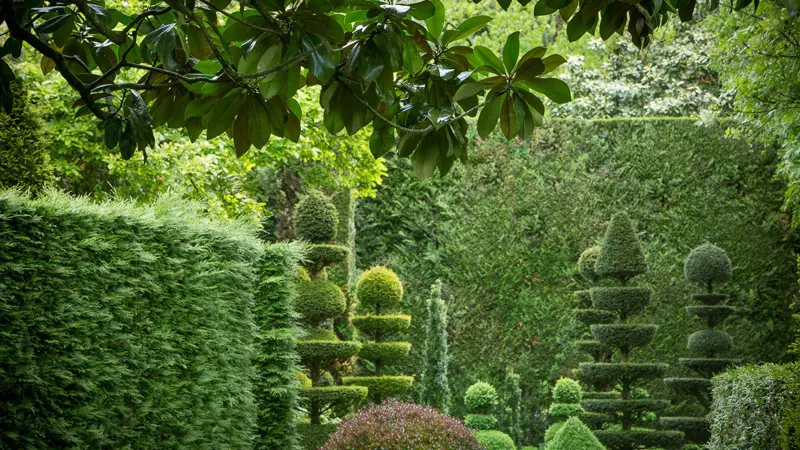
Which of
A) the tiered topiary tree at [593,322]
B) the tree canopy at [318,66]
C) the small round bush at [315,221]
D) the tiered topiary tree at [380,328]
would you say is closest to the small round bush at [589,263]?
the tiered topiary tree at [593,322]

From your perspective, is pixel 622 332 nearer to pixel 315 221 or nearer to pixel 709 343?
pixel 709 343

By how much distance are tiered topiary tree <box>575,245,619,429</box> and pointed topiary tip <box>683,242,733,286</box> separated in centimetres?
115

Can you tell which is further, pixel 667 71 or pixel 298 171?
pixel 667 71

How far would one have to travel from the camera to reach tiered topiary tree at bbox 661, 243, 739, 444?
1107cm

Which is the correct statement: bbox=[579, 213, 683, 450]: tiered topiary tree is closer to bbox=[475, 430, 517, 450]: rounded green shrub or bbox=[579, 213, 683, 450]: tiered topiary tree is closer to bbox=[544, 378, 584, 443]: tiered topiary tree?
bbox=[544, 378, 584, 443]: tiered topiary tree

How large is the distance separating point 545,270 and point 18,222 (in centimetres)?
973

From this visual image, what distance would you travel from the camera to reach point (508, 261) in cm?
1356

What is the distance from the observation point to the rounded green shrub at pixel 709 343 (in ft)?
36.7

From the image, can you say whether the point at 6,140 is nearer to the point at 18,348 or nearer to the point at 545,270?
the point at 18,348

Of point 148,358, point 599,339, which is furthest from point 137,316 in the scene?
point 599,339

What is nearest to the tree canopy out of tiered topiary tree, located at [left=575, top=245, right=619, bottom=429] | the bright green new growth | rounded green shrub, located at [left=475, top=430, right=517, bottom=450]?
the bright green new growth

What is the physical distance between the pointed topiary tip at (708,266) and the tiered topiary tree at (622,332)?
0.79 metres

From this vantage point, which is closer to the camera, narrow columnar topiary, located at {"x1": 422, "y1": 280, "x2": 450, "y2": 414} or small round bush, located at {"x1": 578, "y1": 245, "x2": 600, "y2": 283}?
narrow columnar topiary, located at {"x1": 422, "y1": 280, "x2": 450, "y2": 414}

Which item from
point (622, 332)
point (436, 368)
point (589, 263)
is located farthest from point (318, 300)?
point (589, 263)
